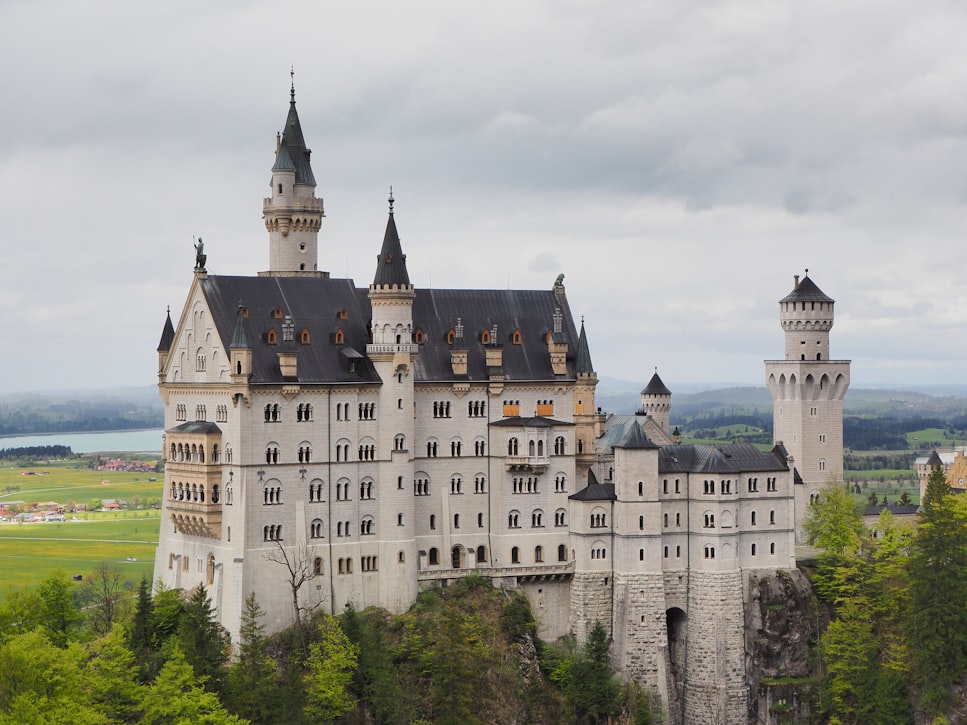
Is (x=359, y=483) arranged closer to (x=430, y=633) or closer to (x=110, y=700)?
(x=430, y=633)

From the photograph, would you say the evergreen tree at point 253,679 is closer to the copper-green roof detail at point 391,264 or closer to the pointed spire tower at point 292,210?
the copper-green roof detail at point 391,264

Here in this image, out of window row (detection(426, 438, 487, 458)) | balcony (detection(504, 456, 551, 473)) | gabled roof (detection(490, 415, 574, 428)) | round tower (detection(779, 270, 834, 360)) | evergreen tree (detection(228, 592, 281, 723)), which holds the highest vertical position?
round tower (detection(779, 270, 834, 360))

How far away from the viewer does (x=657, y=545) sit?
396 ft

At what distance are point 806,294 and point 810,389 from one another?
820cm

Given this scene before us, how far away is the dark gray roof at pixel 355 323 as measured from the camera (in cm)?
11425

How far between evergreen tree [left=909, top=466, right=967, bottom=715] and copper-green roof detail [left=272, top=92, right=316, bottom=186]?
54.5 m

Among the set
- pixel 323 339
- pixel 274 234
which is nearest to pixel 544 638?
pixel 323 339

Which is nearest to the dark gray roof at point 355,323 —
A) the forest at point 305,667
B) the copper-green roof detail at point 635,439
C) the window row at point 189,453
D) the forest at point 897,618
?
the window row at point 189,453

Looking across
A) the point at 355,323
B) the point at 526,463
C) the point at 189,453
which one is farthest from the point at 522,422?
the point at 189,453

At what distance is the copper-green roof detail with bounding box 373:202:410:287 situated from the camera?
11638 centimetres

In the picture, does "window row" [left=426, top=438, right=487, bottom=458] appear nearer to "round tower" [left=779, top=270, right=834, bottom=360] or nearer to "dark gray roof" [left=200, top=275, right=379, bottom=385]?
"dark gray roof" [left=200, top=275, right=379, bottom=385]

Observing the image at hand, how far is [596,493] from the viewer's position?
12175 cm

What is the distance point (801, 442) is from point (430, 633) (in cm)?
4089

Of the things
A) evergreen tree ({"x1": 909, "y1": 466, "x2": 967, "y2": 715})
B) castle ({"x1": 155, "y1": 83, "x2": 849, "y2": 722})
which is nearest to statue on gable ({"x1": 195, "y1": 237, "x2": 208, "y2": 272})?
castle ({"x1": 155, "y1": 83, "x2": 849, "y2": 722})
